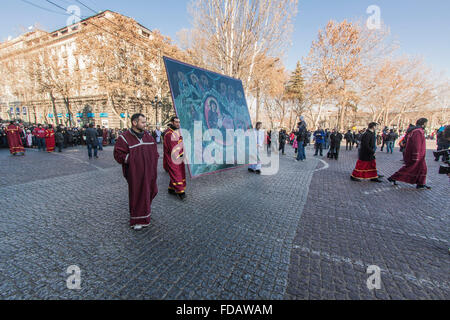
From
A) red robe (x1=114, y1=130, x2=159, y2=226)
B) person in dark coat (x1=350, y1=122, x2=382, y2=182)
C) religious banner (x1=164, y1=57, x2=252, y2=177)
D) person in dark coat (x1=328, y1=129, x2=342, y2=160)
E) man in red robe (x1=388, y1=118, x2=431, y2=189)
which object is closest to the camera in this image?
red robe (x1=114, y1=130, x2=159, y2=226)

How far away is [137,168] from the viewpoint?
3.33 m

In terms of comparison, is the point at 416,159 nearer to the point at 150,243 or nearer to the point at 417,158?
the point at 417,158

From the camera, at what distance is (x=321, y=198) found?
5.09 metres

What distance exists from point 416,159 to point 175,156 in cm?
691

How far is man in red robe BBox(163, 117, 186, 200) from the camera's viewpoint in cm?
479

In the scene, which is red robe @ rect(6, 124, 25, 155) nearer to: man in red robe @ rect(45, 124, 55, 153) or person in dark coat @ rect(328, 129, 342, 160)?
man in red robe @ rect(45, 124, 55, 153)

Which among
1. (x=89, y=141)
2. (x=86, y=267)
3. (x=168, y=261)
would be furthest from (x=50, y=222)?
(x=89, y=141)

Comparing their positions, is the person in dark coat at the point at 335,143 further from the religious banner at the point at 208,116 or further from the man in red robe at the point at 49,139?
the man in red robe at the point at 49,139

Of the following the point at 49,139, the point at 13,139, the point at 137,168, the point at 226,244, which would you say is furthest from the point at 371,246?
the point at 49,139

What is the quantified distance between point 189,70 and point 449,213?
7.08m

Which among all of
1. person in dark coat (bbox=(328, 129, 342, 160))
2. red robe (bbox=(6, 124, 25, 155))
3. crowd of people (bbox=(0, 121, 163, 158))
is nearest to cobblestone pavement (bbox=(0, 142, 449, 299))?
crowd of people (bbox=(0, 121, 163, 158))

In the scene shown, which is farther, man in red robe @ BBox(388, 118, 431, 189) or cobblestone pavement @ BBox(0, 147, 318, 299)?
man in red robe @ BBox(388, 118, 431, 189)

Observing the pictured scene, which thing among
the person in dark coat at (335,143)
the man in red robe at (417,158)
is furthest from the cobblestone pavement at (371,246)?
the person in dark coat at (335,143)

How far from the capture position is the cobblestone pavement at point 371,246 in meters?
2.21
